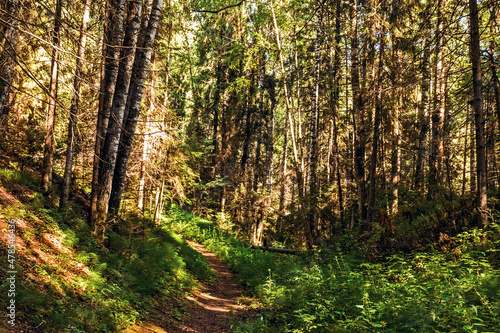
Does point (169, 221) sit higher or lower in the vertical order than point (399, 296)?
higher

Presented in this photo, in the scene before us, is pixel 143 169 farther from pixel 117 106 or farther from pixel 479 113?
pixel 479 113

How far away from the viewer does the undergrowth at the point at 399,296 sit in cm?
370

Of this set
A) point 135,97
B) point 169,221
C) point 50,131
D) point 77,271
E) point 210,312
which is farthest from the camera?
point 169,221

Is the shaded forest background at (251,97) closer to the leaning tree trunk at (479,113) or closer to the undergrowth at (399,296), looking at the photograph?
the leaning tree trunk at (479,113)

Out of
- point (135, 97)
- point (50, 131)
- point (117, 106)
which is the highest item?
point (135, 97)

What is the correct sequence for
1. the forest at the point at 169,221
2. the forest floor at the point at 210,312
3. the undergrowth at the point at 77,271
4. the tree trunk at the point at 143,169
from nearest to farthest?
the undergrowth at the point at 77,271 → the forest at the point at 169,221 → the forest floor at the point at 210,312 → the tree trunk at the point at 143,169

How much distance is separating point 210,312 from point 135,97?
19.9 feet

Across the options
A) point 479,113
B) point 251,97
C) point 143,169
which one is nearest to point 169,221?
point 143,169

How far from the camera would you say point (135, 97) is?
28.0 feet

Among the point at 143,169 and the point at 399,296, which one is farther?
the point at 143,169

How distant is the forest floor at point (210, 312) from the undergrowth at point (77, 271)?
27cm

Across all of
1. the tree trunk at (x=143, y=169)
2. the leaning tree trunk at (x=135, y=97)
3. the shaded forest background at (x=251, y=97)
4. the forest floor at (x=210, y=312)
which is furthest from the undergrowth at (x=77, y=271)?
the tree trunk at (x=143, y=169)

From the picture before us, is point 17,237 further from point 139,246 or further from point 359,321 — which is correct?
point 359,321

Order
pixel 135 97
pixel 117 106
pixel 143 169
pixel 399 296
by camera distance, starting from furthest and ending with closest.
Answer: pixel 143 169 → pixel 135 97 → pixel 117 106 → pixel 399 296
